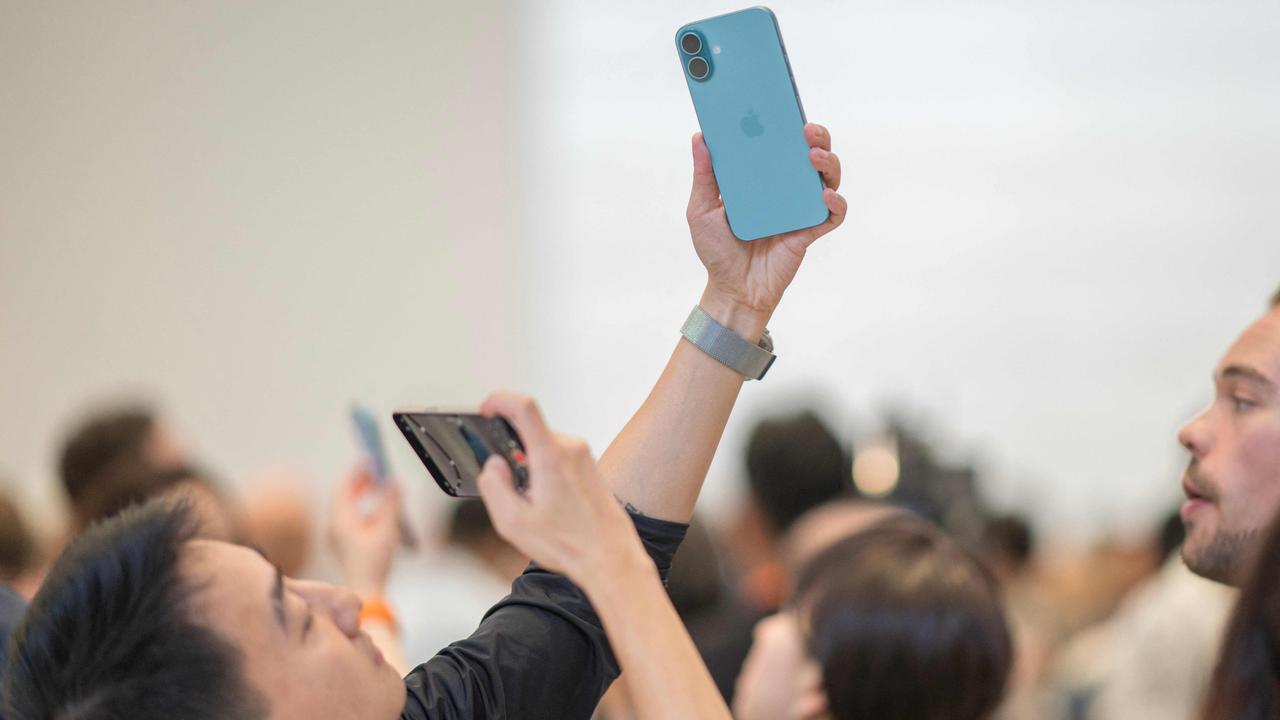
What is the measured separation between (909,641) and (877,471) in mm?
1413

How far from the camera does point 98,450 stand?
2527mm

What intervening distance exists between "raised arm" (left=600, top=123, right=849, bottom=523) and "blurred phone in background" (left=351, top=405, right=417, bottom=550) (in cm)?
67

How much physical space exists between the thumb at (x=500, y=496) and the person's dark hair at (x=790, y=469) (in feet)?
6.72

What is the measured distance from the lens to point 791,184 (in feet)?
4.16

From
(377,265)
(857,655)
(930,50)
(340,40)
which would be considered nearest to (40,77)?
(340,40)

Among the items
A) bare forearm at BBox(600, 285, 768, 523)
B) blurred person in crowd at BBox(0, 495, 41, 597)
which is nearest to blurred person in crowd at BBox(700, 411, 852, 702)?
blurred person in crowd at BBox(0, 495, 41, 597)

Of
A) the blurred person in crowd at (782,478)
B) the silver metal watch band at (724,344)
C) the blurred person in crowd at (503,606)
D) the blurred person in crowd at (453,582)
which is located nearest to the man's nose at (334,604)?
the blurred person in crowd at (503,606)

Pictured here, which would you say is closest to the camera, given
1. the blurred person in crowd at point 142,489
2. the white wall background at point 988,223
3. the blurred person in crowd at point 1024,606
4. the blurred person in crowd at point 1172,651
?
the blurred person in crowd at point 142,489

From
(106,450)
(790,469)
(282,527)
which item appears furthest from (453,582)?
(790,469)

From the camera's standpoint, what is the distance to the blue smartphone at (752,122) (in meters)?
1.27

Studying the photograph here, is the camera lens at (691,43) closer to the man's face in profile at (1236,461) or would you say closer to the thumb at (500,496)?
the thumb at (500,496)

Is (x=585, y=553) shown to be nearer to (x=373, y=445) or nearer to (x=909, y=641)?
(x=909, y=641)

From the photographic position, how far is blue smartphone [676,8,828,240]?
1.27m

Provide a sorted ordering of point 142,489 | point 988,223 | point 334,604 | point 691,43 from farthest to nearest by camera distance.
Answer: point 988,223
point 142,489
point 691,43
point 334,604
